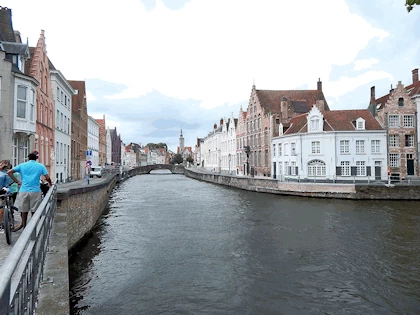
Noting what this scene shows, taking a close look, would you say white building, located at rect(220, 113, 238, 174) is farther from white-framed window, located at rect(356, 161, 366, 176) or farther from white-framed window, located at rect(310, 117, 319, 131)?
white-framed window, located at rect(356, 161, 366, 176)

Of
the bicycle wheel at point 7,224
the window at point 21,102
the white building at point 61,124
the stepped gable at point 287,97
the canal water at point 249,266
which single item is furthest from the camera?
the stepped gable at point 287,97

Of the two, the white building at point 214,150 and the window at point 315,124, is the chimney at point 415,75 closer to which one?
the window at point 315,124

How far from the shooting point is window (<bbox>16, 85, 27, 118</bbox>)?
57.8 ft

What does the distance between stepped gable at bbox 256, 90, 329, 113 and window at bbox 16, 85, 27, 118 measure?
35.8 metres

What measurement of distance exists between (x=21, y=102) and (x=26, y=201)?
1342 centimetres

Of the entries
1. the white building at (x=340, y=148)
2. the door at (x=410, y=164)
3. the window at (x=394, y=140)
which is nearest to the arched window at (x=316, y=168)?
the white building at (x=340, y=148)

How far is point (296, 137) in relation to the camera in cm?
3738

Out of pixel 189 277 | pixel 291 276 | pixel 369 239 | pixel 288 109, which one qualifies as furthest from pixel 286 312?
pixel 288 109

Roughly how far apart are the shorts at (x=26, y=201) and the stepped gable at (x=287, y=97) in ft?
142

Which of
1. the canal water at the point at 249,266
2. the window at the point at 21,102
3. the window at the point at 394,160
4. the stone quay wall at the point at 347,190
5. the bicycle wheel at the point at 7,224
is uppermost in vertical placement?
the window at the point at 21,102

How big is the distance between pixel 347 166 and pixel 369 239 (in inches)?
840

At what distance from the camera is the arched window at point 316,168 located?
35.8 metres

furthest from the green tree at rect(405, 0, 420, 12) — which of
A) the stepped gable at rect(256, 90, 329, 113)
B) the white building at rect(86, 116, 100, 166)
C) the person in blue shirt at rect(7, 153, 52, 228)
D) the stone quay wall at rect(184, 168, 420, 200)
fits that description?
the white building at rect(86, 116, 100, 166)

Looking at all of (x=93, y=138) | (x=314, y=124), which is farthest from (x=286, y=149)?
(x=93, y=138)
